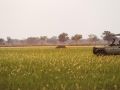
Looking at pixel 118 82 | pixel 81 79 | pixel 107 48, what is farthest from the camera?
pixel 107 48

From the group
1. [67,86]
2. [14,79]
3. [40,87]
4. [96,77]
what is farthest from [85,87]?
[14,79]

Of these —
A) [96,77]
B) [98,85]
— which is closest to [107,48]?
[96,77]

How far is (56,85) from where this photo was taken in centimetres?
1118

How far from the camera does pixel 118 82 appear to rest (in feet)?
39.0

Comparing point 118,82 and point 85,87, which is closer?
point 85,87

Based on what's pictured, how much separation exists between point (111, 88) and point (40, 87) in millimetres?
2404

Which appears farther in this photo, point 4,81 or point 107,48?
point 107,48

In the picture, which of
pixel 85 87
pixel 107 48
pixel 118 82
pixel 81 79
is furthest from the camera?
pixel 107 48

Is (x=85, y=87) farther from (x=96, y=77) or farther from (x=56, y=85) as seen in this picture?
(x=96, y=77)

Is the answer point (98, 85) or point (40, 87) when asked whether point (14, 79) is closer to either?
point (40, 87)

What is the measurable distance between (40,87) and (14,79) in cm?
226

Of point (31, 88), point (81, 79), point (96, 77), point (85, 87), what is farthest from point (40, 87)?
point (96, 77)

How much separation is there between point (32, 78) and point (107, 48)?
2003 centimetres

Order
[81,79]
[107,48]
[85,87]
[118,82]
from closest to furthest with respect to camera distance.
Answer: [85,87] → [118,82] → [81,79] → [107,48]
